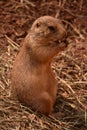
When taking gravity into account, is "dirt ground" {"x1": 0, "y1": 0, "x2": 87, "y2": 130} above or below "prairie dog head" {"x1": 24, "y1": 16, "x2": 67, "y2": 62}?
below

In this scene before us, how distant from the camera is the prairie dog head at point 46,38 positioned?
4.92 meters

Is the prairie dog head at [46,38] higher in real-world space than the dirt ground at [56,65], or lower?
higher

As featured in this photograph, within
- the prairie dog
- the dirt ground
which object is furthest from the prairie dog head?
the dirt ground

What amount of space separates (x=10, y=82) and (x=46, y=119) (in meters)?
0.75

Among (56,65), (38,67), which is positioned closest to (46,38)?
(38,67)

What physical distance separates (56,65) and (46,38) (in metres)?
1.29

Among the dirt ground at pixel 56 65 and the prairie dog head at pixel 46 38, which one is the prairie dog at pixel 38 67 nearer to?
the prairie dog head at pixel 46 38

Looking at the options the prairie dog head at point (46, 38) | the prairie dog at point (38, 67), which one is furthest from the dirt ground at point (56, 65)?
the prairie dog head at point (46, 38)

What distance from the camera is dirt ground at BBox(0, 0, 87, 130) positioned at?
17.0 ft

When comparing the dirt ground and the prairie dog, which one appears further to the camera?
the dirt ground

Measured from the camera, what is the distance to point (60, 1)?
24.0 feet

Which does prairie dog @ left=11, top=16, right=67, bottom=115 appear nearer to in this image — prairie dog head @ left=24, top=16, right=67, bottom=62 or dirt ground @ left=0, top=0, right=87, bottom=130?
prairie dog head @ left=24, top=16, right=67, bottom=62

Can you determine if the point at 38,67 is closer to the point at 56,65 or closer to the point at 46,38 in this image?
the point at 46,38

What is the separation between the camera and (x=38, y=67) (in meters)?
5.14
